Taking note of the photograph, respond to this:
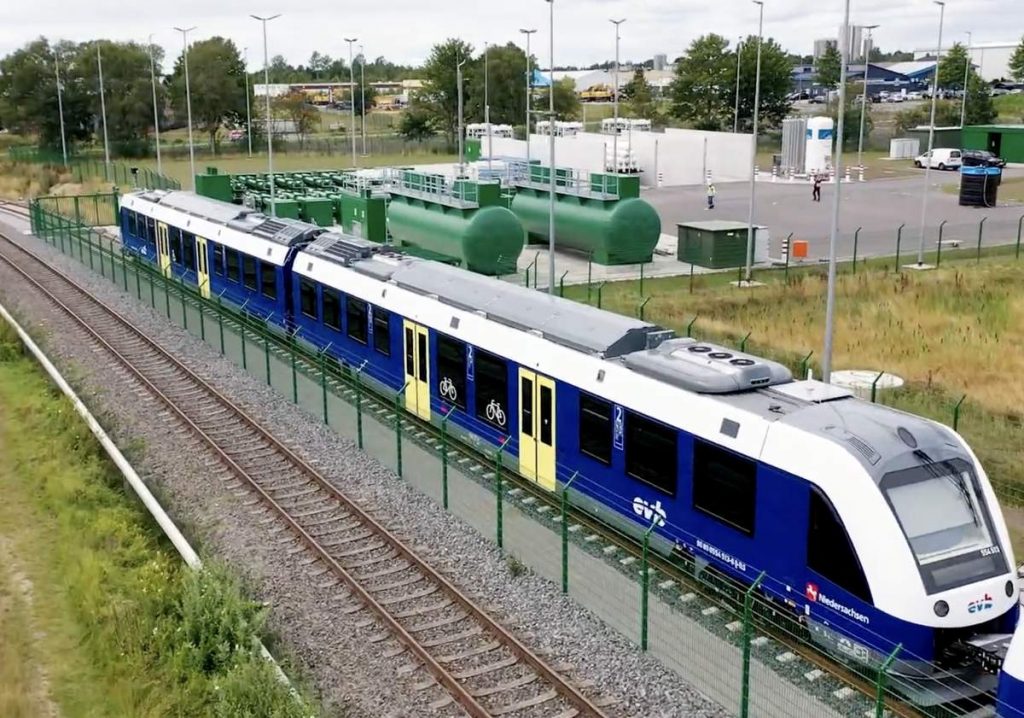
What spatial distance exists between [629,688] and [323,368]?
34.4 ft

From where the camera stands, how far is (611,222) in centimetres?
3938

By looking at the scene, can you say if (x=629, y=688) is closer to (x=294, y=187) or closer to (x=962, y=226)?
(x=962, y=226)

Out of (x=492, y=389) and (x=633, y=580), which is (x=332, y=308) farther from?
(x=633, y=580)

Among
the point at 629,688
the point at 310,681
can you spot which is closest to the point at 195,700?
the point at 310,681

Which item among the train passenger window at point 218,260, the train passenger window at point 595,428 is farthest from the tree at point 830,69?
the train passenger window at point 595,428

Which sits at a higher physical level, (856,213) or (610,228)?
(610,228)

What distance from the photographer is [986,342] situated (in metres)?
26.7

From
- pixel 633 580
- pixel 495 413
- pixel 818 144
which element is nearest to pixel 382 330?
pixel 495 413

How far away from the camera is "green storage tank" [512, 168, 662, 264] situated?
130ft

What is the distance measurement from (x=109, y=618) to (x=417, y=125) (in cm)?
9700

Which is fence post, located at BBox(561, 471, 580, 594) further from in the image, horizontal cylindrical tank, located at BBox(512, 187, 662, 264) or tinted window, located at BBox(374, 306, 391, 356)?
horizontal cylindrical tank, located at BBox(512, 187, 662, 264)

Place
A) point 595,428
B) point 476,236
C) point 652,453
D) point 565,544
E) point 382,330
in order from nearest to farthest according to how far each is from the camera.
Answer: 1. point 565,544
2. point 652,453
3. point 595,428
4. point 382,330
5. point 476,236

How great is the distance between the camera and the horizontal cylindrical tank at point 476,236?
36.9 m

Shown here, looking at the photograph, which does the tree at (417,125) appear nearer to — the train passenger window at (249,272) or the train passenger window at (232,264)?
the train passenger window at (232,264)
